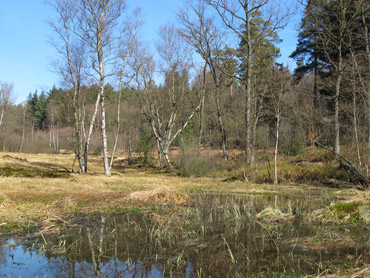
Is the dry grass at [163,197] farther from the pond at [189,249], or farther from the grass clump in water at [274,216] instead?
the grass clump in water at [274,216]

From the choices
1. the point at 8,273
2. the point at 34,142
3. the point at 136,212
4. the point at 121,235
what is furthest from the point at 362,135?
the point at 34,142

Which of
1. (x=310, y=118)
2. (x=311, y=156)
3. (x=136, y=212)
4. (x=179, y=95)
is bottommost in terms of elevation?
(x=136, y=212)

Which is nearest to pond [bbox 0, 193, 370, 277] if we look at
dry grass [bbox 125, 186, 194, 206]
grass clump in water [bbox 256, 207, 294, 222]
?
grass clump in water [bbox 256, 207, 294, 222]

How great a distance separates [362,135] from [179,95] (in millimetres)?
16409

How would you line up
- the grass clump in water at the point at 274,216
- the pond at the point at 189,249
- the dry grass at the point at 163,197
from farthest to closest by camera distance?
1. the dry grass at the point at 163,197
2. the grass clump in water at the point at 274,216
3. the pond at the point at 189,249

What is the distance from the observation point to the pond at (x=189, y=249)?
12.8 ft

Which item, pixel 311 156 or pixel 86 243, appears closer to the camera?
pixel 86 243

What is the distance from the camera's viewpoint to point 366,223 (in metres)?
6.20

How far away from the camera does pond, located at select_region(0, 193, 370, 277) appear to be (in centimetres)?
389

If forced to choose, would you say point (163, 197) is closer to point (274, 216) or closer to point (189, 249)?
point (274, 216)

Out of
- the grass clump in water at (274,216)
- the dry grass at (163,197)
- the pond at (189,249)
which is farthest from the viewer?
the dry grass at (163,197)

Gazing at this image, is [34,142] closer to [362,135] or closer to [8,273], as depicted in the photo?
[362,135]

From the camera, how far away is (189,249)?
4789 millimetres

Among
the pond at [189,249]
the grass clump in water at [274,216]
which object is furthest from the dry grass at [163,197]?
the grass clump in water at [274,216]
